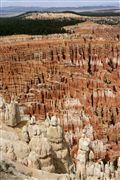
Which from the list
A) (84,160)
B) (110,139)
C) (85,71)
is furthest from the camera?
(85,71)

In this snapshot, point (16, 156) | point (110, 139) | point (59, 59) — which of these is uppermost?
point (16, 156)

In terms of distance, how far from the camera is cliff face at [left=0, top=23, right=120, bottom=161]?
140 ft

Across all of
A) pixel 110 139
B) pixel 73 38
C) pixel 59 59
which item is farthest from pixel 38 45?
pixel 110 139

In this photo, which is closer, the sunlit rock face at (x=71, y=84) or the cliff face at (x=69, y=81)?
the sunlit rock face at (x=71, y=84)

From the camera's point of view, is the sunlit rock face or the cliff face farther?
the cliff face

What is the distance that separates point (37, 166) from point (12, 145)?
1.31 m

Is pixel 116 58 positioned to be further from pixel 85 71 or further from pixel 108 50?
pixel 85 71

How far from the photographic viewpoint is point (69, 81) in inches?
1907

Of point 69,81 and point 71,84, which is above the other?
point 69,81

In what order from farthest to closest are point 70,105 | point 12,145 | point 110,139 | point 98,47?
1. point 98,47
2. point 70,105
3. point 110,139
4. point 12,145

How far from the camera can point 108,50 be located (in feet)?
187

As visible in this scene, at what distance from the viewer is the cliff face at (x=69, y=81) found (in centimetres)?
4275

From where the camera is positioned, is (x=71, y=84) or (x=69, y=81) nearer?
(x=71, y=84)

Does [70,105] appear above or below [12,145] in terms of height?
below
